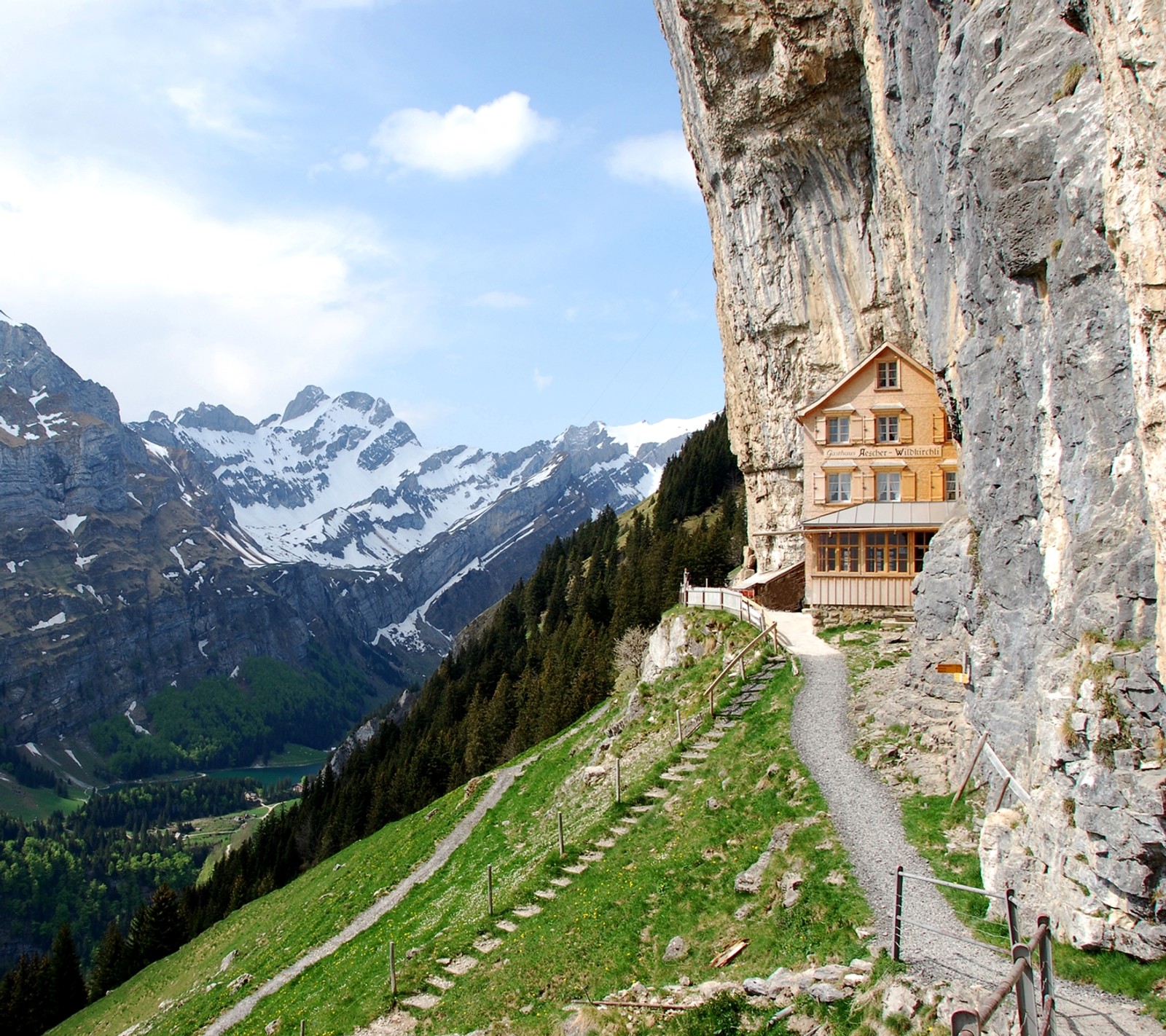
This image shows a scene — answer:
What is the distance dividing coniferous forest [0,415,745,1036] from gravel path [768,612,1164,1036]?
3343 centimetres

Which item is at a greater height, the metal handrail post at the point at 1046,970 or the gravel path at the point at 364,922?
the metal handrail post at the point at 1046,970

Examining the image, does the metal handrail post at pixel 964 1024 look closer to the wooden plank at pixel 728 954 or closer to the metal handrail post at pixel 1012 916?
the metal handrail post at pixel 1012 916

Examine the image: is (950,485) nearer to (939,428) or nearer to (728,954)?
(939,428)

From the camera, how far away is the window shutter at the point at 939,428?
145 feet

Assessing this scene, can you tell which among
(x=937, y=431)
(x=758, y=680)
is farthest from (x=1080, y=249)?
(x=937, y=431)

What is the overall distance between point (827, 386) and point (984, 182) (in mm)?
35487

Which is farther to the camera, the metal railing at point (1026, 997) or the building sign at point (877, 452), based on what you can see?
the building sign at point (877, 452)

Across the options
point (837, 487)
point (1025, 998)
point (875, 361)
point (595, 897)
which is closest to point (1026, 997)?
point (1025, 998)

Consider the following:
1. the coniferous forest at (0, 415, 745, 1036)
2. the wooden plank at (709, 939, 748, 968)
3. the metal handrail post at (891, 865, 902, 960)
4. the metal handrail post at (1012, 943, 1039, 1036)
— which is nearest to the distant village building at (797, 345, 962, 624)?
the coniferous forest at (0, 415, 745, 1036)

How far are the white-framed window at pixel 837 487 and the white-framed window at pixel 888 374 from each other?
480 cm

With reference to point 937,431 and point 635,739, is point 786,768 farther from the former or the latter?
point 937,431

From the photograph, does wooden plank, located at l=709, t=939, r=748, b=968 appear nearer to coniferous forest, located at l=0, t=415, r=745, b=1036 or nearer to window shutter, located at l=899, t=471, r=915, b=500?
window shutter, located at l=899, t=471, r=915, b=500

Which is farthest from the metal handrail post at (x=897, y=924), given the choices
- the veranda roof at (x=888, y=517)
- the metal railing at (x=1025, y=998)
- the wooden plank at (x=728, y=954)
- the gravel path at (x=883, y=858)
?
the veranda roof at (x=888, y=517)

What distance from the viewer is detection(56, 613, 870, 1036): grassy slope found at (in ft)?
61.0
